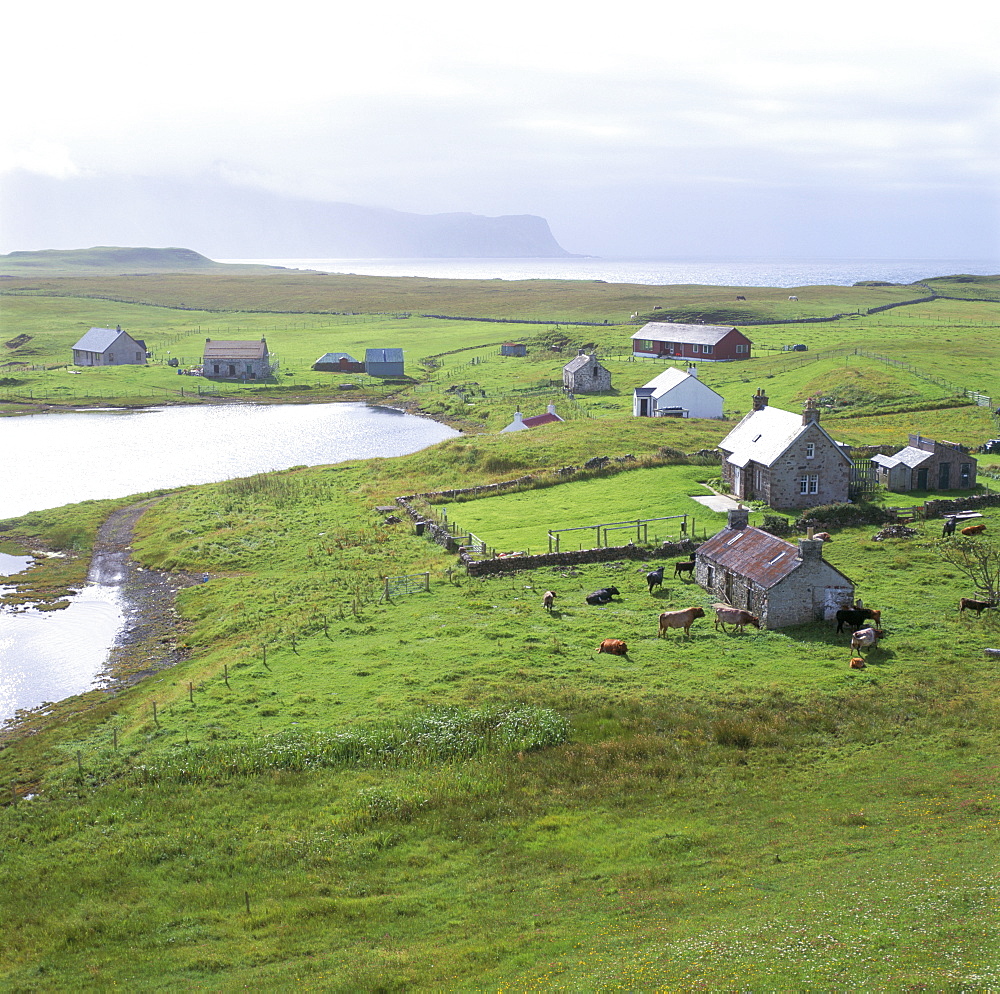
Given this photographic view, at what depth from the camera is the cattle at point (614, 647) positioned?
34562 mm

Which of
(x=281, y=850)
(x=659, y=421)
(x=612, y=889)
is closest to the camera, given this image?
(x=612, y=889)

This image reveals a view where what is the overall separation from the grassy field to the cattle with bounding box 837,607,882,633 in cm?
69

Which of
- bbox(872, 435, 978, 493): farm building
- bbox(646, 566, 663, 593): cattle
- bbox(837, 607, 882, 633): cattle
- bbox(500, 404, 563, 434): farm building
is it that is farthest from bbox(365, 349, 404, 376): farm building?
bbox(837, 607, 882, 633): cattle

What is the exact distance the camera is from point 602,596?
40.5 metres

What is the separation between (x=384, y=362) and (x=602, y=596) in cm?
10156

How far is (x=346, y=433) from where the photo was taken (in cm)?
10031

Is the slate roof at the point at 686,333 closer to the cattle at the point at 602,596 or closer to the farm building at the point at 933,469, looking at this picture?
the farm building at the point at 933,469

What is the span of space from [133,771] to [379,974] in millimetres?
13038

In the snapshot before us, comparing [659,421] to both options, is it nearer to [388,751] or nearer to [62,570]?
[62,570]

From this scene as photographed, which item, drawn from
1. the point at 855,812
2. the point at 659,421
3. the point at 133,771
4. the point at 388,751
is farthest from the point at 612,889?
the point at 659,421

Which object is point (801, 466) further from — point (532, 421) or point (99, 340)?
point (99, 340)

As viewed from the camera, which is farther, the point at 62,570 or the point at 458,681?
the point at 62,570

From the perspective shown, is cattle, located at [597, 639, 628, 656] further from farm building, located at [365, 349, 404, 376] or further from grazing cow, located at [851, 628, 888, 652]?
farm building, located at [365, 349, 404, 376]

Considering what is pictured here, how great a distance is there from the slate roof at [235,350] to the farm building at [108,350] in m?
14.4
